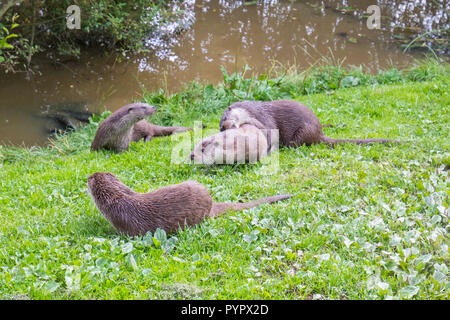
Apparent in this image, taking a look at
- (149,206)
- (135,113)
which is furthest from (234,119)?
(149,206)

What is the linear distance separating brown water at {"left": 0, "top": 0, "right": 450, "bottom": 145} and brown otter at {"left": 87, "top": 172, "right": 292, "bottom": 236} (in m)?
4.69

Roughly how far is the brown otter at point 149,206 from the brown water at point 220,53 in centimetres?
469

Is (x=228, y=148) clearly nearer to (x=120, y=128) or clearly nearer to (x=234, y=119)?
(x=234, y=119)

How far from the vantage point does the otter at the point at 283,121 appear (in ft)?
17.1

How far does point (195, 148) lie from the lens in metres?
4.78

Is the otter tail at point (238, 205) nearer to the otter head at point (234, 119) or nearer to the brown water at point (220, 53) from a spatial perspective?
the otter head at point (234, 119)

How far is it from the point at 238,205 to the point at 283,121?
6.32 feet

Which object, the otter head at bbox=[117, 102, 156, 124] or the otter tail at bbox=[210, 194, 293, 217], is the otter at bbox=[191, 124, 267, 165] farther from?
the otter head at bbox=[117, 102, 156, 124]

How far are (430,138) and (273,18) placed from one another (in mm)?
8431

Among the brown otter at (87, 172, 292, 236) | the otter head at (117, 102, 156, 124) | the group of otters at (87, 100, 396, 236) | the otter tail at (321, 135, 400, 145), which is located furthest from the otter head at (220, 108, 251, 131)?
the brown otter at (87, 172, 292, 236)

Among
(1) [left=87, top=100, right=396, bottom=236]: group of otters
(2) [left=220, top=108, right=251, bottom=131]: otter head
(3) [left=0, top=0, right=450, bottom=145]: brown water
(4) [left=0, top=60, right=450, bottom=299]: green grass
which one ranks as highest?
(3) [left=0, top=0, right=450, bottom=145]: brown water

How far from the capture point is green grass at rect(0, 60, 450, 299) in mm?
2660

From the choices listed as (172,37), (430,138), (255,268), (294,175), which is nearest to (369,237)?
(255,268)

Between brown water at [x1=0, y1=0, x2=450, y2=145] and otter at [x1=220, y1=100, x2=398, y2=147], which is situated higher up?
brown water at [x1=0, y1=0, x2=450, y2=145]
